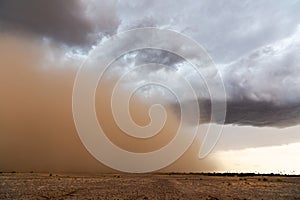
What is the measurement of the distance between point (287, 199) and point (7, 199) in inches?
949

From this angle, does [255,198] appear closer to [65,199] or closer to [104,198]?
[104,198]

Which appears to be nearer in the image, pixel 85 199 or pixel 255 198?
pixel 85 199

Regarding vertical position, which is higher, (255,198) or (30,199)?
(255,198)

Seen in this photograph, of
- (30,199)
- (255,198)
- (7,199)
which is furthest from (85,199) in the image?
(255,198)

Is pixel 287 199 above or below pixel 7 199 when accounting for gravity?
above

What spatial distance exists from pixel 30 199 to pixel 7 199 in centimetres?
178

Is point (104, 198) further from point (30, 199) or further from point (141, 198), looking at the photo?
point (30, 199)

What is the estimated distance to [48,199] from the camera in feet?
89.8

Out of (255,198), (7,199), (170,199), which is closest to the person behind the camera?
(7,199)

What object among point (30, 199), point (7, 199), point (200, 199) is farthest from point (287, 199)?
point (7, 199)

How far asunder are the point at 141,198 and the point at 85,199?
4.90m

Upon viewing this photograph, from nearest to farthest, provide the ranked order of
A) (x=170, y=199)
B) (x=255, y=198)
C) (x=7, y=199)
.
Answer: (x=7, y=199), (x=170, y=199), (x=255, y=198)

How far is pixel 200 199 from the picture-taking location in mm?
29297

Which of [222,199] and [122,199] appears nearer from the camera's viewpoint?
[122,199]
